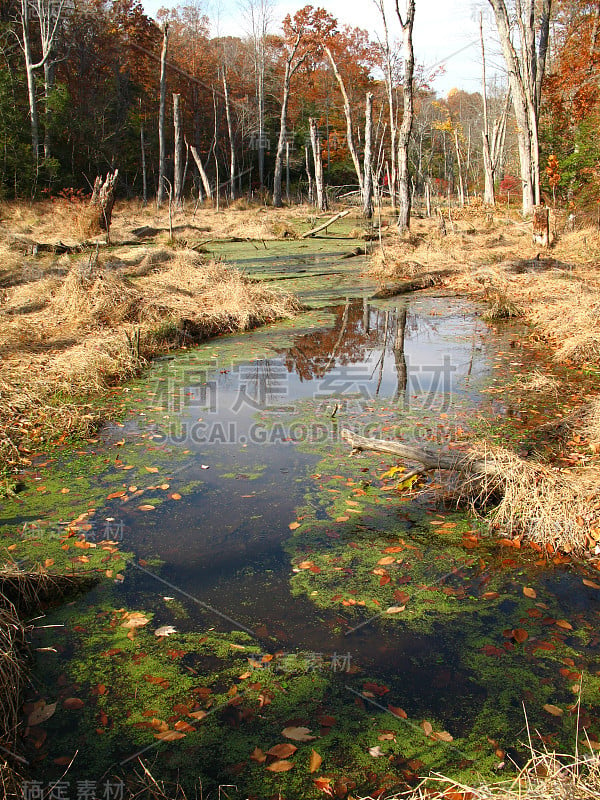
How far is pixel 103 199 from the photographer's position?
1747cm

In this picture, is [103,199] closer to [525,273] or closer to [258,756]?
[525,273]

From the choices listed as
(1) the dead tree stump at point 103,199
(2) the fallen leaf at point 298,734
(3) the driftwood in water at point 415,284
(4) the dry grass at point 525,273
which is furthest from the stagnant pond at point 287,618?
(1) the dead tree stump at point 103,199

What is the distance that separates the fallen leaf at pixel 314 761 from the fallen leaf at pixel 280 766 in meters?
0.07

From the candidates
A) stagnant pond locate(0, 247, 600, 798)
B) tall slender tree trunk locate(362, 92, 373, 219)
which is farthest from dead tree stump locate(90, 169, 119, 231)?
stagnant pond locate(0, 247, 600, 798)

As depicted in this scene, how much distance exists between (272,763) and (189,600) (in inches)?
46.2

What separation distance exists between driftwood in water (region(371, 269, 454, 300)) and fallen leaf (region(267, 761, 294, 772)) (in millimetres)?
10780

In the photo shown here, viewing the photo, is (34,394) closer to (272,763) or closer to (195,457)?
(195,457)

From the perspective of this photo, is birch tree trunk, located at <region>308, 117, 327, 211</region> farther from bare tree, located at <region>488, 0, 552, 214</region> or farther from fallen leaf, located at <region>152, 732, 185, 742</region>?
fallen leaf, located at <region>152, 732, 185, 742</region>

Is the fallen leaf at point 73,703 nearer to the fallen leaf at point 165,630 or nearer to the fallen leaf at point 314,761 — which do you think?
the fallen leaf at point 165,630

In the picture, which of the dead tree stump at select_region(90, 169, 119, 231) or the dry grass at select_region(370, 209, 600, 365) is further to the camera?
the dead tree stump at select_region(90, 169, 119, 231)

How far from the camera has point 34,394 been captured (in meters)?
6.36

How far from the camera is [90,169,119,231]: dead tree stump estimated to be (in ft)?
56.5

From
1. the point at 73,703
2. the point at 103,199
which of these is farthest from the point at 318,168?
the point at 73,703

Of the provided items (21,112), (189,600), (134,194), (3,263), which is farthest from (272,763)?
(134,194)
